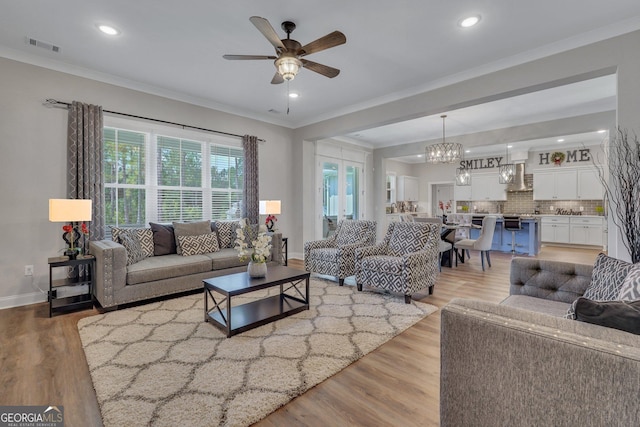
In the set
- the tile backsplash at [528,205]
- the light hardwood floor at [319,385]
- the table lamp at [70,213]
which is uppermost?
the tile backsplash at [528,205]

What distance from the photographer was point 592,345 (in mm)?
961

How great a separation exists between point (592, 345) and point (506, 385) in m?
0.31

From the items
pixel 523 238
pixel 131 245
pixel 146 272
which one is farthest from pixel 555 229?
pixel 131 245

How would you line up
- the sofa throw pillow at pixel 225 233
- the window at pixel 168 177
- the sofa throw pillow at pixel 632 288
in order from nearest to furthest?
1. the sofa throw pillow at pixel 632 288
2. the window at pixel 168 177
3. the sofa throw pillow at pixel 225 233

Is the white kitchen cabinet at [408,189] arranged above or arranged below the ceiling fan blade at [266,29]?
below

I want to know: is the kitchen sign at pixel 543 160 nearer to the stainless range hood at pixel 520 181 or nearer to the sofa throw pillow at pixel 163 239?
the stainless range hood at pixel 520 181

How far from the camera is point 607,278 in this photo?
1.79m

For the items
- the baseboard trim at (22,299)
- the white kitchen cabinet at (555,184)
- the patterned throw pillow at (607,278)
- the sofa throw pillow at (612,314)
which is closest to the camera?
the sofa throw pillow at (612,314)

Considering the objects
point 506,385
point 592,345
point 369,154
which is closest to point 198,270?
point 506,385

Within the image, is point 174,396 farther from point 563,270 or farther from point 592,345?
point 563,270

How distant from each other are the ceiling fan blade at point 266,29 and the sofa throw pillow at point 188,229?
113 inches

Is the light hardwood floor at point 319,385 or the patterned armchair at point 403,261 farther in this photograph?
the patterned armchair at point 403,261

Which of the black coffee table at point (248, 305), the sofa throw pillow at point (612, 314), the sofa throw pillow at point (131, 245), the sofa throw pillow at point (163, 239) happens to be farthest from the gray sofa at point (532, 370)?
the sofa throw pillow at point (163, 239)

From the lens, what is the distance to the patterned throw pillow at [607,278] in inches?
64.4
